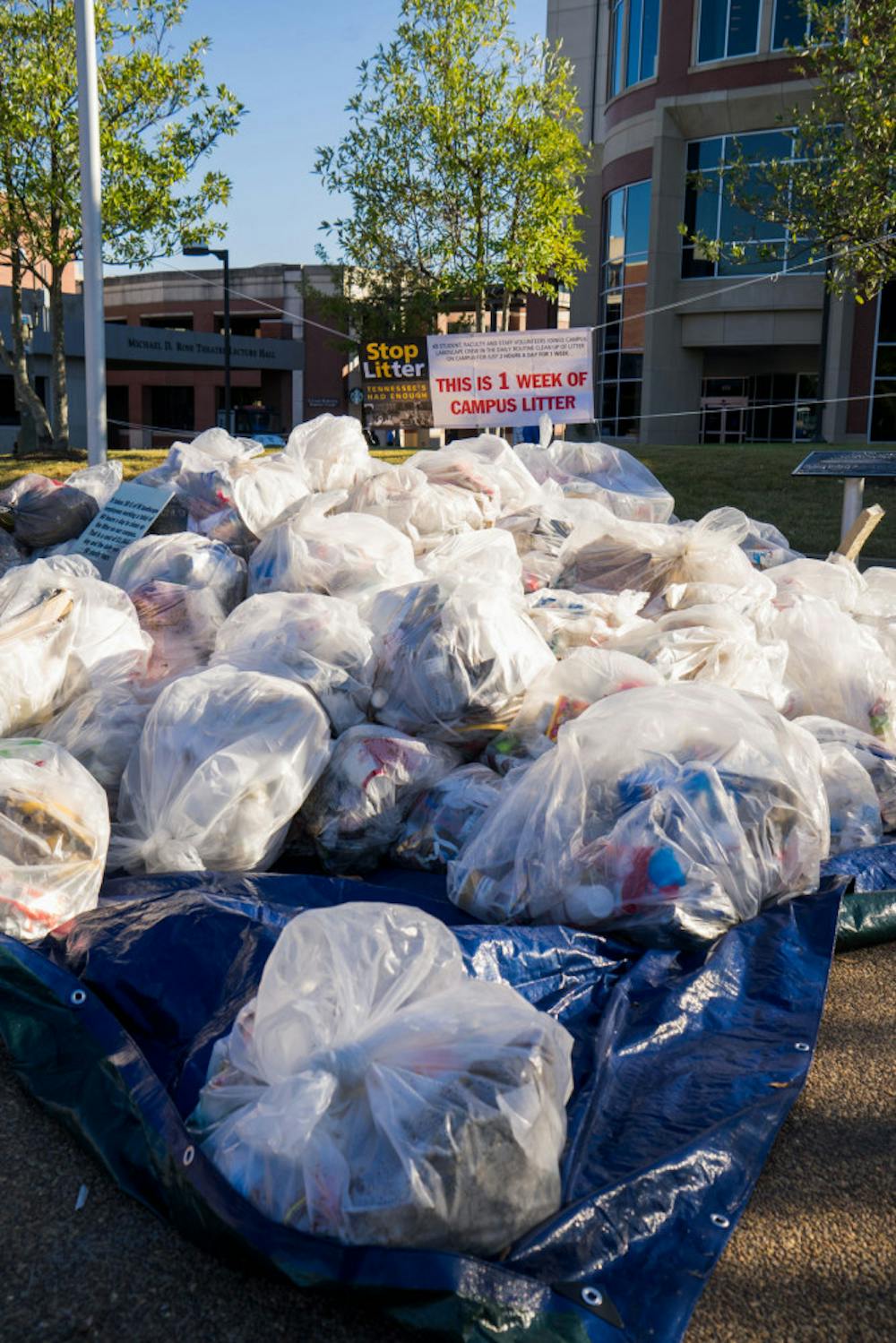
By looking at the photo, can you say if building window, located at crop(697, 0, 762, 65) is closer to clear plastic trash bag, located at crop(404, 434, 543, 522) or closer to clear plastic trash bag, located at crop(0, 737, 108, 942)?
clear plastic trash bag, located at crop(404, 434, 543, 522)

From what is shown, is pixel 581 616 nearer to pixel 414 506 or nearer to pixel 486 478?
pixel 414 506

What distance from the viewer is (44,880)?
8.88ft

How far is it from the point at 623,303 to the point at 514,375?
1710 cm

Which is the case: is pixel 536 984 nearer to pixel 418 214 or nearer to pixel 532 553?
pixel 532 553

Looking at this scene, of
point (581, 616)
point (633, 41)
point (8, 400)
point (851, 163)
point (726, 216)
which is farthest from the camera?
point (8, 400)

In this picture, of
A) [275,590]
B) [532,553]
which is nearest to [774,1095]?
[275,590]

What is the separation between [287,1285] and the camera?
1.76 m

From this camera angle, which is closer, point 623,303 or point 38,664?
point 38,664

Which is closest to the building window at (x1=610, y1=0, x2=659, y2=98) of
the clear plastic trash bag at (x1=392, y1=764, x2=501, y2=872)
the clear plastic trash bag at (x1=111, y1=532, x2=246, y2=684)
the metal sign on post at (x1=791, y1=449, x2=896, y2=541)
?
the metal sign on post at (x1=791, y1=449, x2=896, y2=541)

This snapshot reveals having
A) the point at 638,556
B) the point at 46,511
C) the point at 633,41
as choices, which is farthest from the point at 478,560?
the point at 633,41

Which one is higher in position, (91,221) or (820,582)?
(91,221)

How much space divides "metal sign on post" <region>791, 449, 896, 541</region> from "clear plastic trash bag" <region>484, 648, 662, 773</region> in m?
3.45

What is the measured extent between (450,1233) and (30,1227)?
74cm

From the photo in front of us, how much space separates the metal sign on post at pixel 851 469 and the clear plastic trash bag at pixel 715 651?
2790mm
